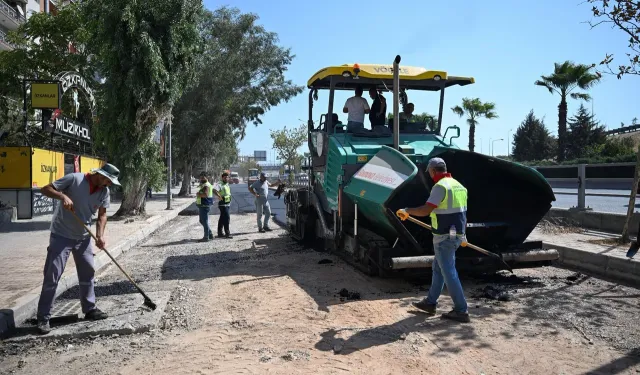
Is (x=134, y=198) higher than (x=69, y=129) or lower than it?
lower

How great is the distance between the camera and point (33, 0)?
34.6 m

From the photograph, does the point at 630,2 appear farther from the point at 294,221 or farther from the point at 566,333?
the point at 294,221

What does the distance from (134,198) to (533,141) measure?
4245 centimetres

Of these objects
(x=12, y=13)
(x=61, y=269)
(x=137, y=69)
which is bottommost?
(x=61, y=269)

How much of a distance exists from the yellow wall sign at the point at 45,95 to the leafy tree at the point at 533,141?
42.6 m

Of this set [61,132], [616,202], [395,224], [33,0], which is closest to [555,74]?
[616,202]

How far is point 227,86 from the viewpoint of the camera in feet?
96.8

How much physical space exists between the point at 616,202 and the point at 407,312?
9.60 metres

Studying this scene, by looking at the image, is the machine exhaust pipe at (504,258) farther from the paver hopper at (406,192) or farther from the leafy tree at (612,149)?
the leafy tree at (612,149)

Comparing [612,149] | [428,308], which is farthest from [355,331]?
[612,149]

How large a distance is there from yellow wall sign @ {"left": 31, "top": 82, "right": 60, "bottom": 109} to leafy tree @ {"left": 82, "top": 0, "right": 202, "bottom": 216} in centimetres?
130

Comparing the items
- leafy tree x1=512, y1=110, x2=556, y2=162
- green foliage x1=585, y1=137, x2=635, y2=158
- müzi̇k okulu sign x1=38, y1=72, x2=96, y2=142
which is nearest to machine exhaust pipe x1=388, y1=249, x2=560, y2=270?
müzi̇k okulu sign x1=38, y1=72, x2=96, y2=142

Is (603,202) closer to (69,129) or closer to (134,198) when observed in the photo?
(134,198)

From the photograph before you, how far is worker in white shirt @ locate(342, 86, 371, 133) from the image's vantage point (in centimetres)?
791
